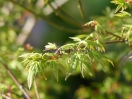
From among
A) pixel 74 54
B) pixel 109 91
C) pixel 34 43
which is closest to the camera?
pixel 74 54

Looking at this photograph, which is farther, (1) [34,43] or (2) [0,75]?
(1) [34,43]

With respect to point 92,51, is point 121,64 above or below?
below

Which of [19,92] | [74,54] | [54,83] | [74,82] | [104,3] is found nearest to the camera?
[74,54]

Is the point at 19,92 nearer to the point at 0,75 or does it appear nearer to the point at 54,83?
the point at 0,75

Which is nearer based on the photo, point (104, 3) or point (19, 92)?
point (19, 92)

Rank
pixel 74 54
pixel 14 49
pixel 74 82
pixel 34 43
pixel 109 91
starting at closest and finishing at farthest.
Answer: pixel 74 54
pixel 14 49
pixel 109 91
pixel 74 82
pixel 34 43

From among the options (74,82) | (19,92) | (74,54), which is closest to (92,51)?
(74,54)

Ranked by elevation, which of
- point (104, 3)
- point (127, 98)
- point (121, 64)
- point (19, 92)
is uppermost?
point (104, 3)

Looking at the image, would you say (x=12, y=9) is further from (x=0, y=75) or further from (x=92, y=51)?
(x=92, y=51)

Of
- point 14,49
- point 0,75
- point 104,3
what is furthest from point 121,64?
point 104,3
